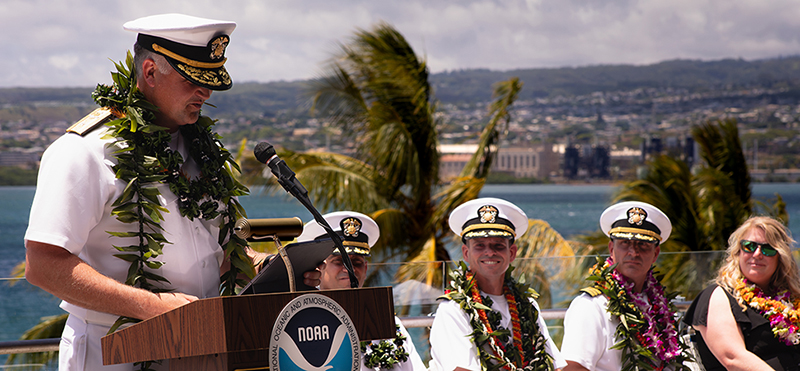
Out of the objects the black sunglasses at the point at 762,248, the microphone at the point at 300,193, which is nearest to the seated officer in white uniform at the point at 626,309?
the black sunglasses at the point at 762,248

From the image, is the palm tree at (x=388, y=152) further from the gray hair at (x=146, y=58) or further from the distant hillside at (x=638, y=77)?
the distant hillside at (x=638, y=77)

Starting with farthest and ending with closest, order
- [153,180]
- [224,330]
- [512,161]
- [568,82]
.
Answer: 1. [568,82]
2. [512,161]
3. [153,180]
4. [224,330]

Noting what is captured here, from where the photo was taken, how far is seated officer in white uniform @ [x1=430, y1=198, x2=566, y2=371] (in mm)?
3537

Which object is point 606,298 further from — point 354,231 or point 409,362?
point 354,231

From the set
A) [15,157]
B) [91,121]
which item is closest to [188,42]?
[91,121]

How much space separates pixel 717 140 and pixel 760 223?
9.29 metres

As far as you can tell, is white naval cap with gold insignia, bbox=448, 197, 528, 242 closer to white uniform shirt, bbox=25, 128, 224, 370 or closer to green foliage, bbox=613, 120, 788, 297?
white uniform shirt, bbox=25, 128, 224, 370

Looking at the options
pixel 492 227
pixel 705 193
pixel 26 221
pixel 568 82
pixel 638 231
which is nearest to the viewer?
pixel 492 227

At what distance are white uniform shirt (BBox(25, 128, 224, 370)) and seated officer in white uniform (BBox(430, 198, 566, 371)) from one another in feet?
5.27

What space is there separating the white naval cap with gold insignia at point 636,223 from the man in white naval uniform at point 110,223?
264cm

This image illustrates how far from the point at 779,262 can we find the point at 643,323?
0.86 meters

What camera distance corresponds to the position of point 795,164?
223 feet

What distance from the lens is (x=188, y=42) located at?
2.02 metres

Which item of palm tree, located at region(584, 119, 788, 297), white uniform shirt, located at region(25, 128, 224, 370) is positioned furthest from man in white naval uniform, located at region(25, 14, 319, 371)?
palm tree, located at region(584, 119, 788, 297)
